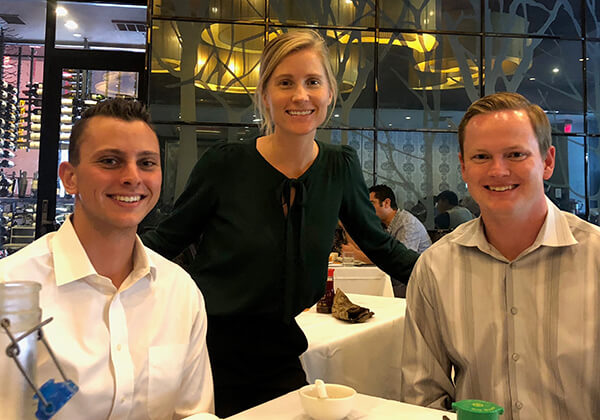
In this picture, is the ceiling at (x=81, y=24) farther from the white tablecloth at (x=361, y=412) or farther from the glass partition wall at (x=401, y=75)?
the white tablecloth at (x=361, y=412)

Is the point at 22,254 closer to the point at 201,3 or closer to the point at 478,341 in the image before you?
the point at 478,341

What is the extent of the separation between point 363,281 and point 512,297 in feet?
8.50

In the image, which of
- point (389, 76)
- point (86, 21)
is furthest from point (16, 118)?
point (389, 76)

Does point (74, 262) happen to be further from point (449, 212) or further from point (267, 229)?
point (449, 212)

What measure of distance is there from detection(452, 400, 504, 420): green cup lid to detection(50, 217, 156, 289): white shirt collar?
2.66 ft

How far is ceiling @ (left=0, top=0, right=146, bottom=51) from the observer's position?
6445 mm

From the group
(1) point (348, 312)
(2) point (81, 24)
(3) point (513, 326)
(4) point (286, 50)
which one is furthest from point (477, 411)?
(2) point (81, 24)

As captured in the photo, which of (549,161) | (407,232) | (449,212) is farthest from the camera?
(449,212)

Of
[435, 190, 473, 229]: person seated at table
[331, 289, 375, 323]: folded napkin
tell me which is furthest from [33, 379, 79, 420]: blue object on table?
[435, 190, 473, 229]: person seated at table

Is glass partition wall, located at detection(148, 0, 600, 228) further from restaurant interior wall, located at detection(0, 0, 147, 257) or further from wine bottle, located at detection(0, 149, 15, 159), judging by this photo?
wine bottle, located at detection(0, 149, 15, 159)

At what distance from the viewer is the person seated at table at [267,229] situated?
1675mm

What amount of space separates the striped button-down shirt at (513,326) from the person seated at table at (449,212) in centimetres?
530

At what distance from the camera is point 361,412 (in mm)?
1208

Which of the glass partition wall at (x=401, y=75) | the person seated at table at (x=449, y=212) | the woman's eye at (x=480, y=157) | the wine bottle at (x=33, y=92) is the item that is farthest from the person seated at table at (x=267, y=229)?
the wine bottle at (x=33, y=92)
